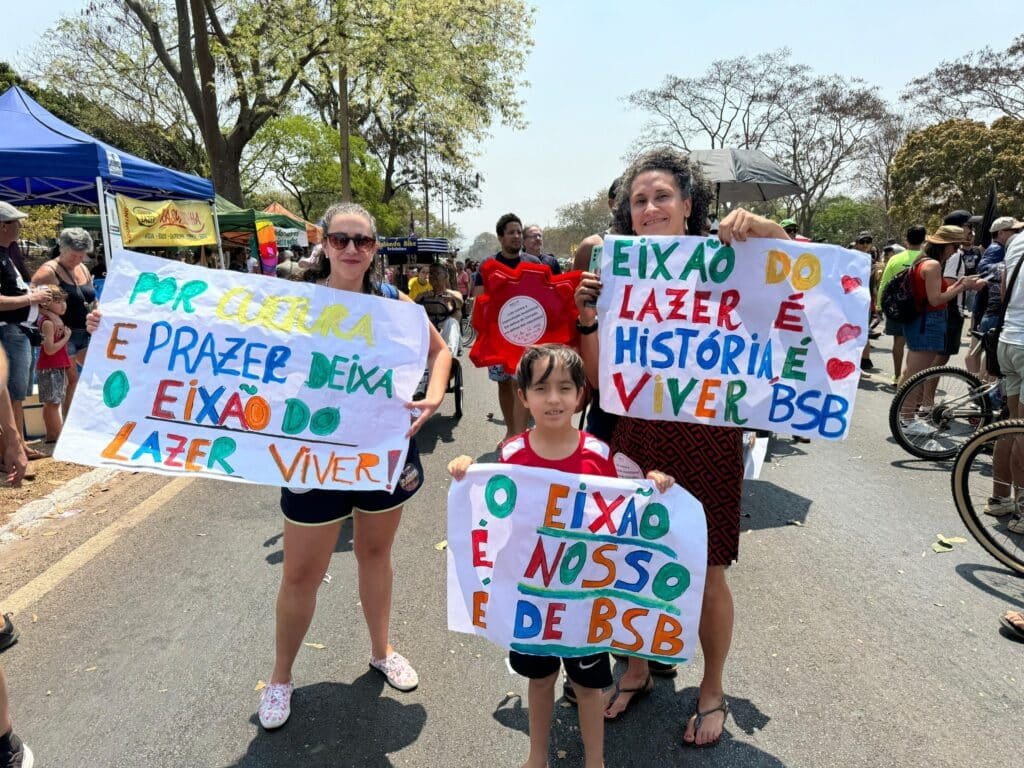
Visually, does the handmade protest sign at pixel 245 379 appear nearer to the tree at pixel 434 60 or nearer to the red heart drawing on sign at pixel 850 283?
the red heart drawing on sign at pixel 850 283

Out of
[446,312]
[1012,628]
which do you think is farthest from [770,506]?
[446,312]

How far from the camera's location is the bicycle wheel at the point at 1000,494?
3.50 metres

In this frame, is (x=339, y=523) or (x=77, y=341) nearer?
(x=339, y=523)

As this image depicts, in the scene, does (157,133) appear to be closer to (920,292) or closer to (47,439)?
(47,439)

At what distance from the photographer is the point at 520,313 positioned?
3729 millimetres

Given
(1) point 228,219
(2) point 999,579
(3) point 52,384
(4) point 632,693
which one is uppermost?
(1) point 228,219

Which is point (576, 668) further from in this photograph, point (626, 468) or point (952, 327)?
point (952, 327)

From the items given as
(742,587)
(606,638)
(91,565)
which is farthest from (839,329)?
(91,565)

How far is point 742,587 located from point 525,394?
6.59 feet

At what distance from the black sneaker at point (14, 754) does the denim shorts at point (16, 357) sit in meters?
3.85

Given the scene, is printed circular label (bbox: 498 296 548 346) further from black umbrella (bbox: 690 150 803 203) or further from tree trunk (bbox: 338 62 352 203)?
tree trunk (bbox: 338 62 352 203)

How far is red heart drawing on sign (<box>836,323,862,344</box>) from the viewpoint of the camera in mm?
2043

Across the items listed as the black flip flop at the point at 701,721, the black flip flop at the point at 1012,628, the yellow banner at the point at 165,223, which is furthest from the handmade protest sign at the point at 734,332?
the yellow banner at the point at 165,223

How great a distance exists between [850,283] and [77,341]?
676 cm
